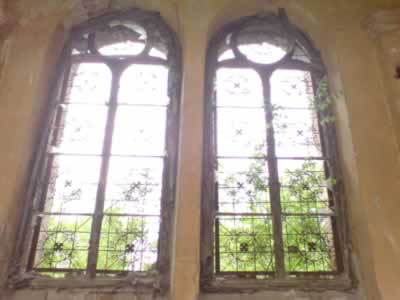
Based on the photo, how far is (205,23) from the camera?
4.41 metres

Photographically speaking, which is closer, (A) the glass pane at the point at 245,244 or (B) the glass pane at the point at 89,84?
(A) the glass pane at the point at 245,244

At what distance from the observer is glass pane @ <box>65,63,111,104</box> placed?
169 inches

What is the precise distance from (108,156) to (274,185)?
1.48 m

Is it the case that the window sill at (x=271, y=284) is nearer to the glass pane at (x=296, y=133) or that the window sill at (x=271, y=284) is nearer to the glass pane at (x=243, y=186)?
the glass pane at (x=243, y=186)

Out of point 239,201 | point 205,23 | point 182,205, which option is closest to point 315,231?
point 239,201

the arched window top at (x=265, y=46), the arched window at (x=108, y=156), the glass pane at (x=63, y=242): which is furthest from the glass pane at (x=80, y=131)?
the arched window top at (x=265, y=46)

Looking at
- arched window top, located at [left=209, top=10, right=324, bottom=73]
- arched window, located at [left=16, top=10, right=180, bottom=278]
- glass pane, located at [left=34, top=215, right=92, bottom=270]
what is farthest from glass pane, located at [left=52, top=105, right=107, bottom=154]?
arched window top, located at [left=209, top=10, right=324, bottom=73]

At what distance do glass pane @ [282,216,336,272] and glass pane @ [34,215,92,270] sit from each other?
5.37ft

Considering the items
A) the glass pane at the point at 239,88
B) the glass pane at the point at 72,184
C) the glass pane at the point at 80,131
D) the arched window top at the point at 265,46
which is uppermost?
the arched window top at the point at 265,46

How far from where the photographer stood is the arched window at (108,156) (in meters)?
3.55

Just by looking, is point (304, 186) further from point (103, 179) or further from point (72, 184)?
point (72, 184)

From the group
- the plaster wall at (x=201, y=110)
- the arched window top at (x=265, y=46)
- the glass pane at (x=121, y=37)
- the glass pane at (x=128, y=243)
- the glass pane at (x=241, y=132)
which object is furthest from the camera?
the glass pane at (x=121, y=37)

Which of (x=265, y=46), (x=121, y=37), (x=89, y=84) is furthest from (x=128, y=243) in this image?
(x=265, y=46)

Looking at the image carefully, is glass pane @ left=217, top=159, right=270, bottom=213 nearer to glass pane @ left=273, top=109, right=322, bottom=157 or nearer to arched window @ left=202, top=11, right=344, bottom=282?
arched window @ left=202, top=11, right=344, bottom=282
